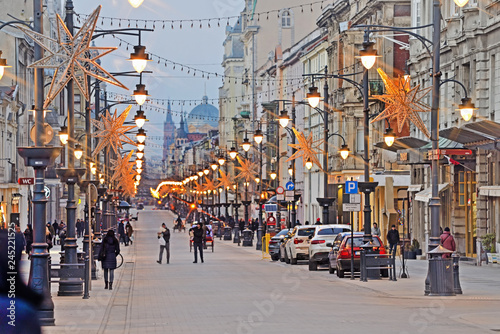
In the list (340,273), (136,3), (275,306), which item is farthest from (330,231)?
(136,3)

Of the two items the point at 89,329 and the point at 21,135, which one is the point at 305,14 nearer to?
the point at 21,135

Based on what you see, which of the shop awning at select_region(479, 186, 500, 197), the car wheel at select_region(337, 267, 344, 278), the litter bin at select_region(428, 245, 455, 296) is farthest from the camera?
the shop awning at select_region(479, 186, 500, 197)

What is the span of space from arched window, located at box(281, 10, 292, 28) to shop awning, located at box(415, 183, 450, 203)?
2756 inches

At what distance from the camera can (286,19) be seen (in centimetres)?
12350

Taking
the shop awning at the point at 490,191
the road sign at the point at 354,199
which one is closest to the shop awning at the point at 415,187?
the shop awning at the point at 490,191

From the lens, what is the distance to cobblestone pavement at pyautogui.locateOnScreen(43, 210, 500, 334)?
1906 cm

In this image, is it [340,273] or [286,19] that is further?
[286,19]

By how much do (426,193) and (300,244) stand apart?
817cm

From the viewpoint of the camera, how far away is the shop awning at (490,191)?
40459 mm

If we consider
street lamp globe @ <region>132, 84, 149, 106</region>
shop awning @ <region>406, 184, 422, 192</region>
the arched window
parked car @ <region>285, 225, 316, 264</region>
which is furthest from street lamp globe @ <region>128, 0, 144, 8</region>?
the arched window

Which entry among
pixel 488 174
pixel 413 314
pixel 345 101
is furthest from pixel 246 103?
pixel 413 314

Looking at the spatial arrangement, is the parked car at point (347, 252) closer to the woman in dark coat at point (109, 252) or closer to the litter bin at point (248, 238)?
the woman in dark coat at point (109, 252)

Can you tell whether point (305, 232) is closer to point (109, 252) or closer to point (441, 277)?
point (109, 252)

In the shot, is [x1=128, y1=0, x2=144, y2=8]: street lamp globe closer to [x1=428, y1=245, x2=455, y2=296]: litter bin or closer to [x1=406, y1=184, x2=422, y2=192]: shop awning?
[x1=428, y1=245, x2=455, y2=296]: litter bin
